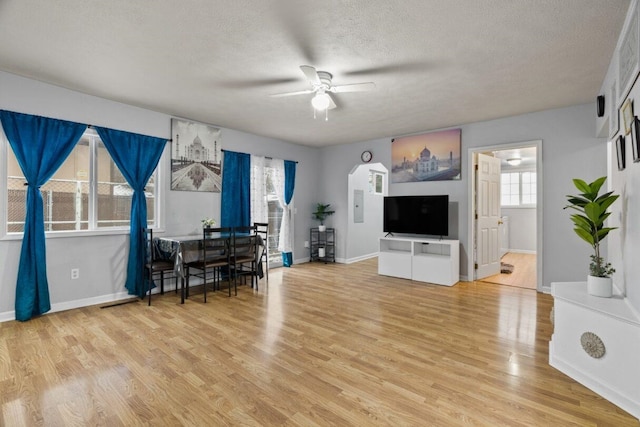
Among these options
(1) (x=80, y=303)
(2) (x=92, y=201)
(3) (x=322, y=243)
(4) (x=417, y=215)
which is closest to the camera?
(1) (x=80, y=303)

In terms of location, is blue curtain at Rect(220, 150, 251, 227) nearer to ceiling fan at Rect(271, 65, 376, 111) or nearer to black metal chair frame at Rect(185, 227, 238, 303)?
black metal chair frame at Rect(185, 227, 238, 303)

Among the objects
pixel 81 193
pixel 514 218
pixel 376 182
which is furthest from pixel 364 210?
pixel 81 193

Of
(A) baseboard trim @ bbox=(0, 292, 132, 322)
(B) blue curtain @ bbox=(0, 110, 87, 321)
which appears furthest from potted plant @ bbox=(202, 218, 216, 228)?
(B) blue curtain @ bbox=(0, 110, 87, 321)

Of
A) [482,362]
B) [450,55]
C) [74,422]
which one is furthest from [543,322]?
[74,422]

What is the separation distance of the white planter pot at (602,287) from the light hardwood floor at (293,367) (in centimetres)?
66

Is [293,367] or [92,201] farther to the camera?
[92,201]

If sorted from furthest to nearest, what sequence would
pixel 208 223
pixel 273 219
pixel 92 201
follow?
pixel 273 219
pixel 208 223
pixel 92 201

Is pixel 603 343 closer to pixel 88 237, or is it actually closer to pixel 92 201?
pixel 88 237

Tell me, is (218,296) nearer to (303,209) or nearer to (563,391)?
(303,209)

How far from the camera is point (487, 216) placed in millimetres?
5445

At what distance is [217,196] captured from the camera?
5.22 metres

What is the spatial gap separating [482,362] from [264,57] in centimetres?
318

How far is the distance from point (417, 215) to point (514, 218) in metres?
4.97

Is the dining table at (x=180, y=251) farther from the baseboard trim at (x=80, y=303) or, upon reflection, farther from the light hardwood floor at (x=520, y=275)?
the light hardwood floor at (x=520, y=275)
